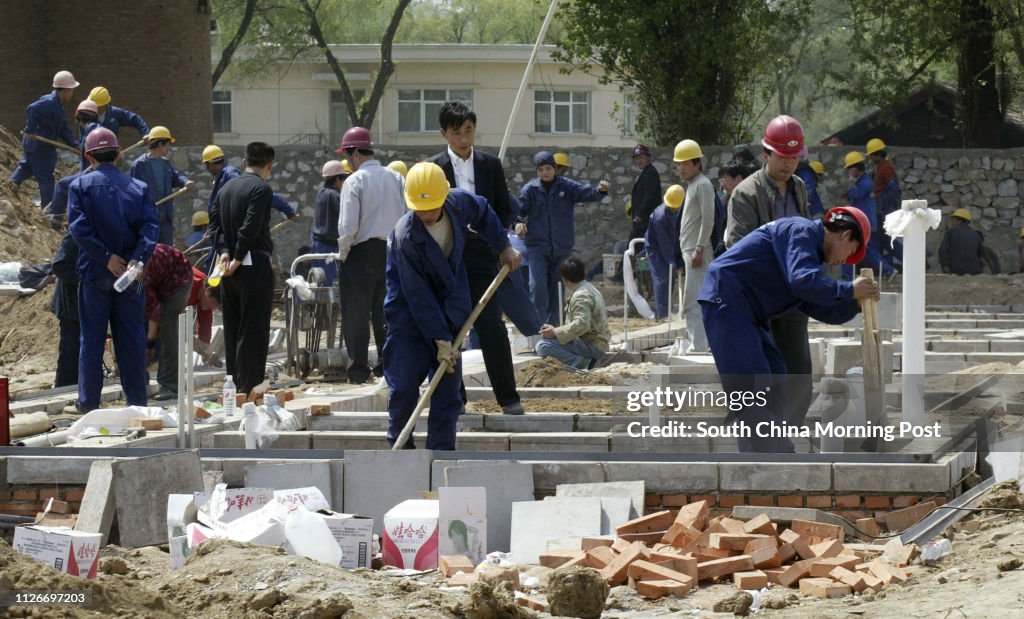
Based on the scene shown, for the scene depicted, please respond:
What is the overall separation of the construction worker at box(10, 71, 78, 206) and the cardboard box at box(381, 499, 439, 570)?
39.5ft

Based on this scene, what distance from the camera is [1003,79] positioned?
2322cm

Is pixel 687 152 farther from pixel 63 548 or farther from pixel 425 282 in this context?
pixel 63 548

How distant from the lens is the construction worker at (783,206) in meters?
7.44

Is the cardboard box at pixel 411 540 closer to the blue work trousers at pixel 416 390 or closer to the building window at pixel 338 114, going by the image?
the blue work trousers at pixel 416 390

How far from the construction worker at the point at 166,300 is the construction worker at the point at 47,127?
746 cm

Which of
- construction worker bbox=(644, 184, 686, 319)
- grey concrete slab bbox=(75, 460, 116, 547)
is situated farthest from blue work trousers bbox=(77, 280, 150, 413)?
construction worker bbox=(644, 184, 686, 319)

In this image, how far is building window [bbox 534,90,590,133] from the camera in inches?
Answer: 1783

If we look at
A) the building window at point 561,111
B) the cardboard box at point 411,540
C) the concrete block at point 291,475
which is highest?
the building window at point 561,111

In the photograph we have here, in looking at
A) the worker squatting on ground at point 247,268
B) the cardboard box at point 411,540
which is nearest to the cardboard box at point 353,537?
the cardboard box at point 411,540

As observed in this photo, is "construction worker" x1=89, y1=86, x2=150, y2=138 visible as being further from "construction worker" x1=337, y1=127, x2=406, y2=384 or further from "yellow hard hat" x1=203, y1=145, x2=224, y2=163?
"construction worker" x1=337, y1=127, x2=406, y2=384

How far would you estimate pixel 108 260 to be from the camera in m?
9.47

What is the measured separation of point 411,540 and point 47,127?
42.0 ft

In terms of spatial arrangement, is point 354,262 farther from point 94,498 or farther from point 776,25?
point 776,25

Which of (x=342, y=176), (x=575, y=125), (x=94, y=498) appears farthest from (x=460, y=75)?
(x=94, y=498)
